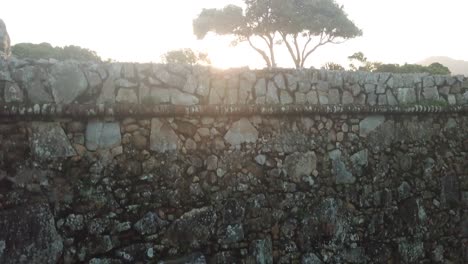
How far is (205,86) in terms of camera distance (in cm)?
515

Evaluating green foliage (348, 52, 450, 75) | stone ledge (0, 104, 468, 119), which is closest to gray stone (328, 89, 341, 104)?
stone ledge (0, 104, 468, 119)

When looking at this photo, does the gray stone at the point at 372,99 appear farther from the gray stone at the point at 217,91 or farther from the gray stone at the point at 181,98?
the gray stone at the point at 181,98

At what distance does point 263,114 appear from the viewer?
17.6 feet

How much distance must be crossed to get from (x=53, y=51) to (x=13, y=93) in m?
12.1

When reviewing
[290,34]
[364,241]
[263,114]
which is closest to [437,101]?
[364,241]

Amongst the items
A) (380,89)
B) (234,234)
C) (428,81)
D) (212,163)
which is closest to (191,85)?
(212,163)

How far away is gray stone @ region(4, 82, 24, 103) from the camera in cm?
427

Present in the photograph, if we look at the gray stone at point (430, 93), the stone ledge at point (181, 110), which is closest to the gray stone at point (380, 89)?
the stone ledge at point (181, 110)

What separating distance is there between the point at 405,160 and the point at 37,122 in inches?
191

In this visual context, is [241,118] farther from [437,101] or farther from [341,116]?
[437,101]

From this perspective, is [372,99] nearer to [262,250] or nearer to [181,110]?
[262,250]

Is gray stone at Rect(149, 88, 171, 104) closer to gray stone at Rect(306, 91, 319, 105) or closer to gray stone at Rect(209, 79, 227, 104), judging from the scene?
gray stone at Rect(209, 79, 227, 104)

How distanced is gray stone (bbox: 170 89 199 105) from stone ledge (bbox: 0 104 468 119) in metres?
0.10

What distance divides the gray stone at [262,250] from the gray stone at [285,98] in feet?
5.63
